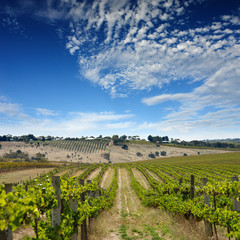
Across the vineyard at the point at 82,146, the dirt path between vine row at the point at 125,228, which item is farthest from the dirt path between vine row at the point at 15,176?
the vineyard at the point at 82,146

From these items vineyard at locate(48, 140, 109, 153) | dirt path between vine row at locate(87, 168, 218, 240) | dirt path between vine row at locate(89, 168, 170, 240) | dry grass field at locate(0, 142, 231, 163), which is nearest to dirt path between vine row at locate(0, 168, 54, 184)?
dirt path between vine row at locate(89, 168, 170, 240)

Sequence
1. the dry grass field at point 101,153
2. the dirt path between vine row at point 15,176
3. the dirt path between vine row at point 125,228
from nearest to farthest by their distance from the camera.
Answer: the dirt path between vine row at point 125,228
the dirt path between vine row at point 15,176
the dry grass field at point 101,153

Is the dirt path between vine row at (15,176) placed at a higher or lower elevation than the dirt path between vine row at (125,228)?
lower

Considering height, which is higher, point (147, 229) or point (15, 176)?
point (147, 229)

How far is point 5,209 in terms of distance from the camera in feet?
9.09

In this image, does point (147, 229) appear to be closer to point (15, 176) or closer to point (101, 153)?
point (15, 176)

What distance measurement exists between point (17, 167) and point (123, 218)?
47640 millimetres

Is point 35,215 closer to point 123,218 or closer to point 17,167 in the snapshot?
point 123,218

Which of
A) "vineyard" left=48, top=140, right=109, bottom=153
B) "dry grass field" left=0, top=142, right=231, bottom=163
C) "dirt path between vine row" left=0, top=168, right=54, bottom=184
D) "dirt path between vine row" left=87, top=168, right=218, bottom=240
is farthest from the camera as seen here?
"vineyard" left=48, top=140, right=109, bottom=153

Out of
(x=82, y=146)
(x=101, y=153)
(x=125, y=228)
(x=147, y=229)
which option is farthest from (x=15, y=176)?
(x=82, y=146)

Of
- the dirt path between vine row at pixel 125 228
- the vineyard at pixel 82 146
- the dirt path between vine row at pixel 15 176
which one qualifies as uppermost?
the vineyard at pixel 82 146

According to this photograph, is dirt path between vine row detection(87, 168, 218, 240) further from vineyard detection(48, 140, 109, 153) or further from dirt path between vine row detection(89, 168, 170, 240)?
vineyard detection(48, 140, 109, 153)

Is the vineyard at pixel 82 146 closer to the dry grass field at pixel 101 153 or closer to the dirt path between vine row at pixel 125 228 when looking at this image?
the dry grass field at pixel 101 153

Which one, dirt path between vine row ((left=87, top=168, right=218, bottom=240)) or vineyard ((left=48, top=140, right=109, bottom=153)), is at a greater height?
vineyard ((left=48, top=140, right=109, bottom=153))
